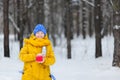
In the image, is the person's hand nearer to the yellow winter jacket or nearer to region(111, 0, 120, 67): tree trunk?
the yellow winter jacket

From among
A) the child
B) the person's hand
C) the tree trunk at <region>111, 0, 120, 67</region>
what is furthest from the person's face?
the tree trunk at <region>111, 0, 120, 67</region>

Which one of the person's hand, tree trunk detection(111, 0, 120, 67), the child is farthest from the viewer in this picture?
tree trunk detection(111, 0, 120, 67)

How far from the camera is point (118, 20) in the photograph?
13711 mm

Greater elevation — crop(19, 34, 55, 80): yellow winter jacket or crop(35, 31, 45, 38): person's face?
crop(35, 31, 45, 38): person's face

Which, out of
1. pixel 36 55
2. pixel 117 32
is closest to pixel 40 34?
pixel 36 55

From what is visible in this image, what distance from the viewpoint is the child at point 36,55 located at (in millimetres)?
7102

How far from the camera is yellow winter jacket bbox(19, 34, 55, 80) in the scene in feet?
23.3

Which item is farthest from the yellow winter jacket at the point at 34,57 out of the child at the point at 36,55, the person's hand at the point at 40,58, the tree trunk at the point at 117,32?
the tree trunk at the point at 117,32

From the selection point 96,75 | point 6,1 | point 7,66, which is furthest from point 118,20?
point 6,1

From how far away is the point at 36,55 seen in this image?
7.02 metres

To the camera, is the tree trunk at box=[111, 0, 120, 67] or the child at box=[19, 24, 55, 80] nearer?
the child at box=[19, 24, 55, 80]

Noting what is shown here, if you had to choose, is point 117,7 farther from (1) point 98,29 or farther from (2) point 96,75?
(1) point 98,29

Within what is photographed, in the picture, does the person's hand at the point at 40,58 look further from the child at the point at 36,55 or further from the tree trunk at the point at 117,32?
the tree trunk at the point at 117,32

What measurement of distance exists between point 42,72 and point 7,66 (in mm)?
7659
